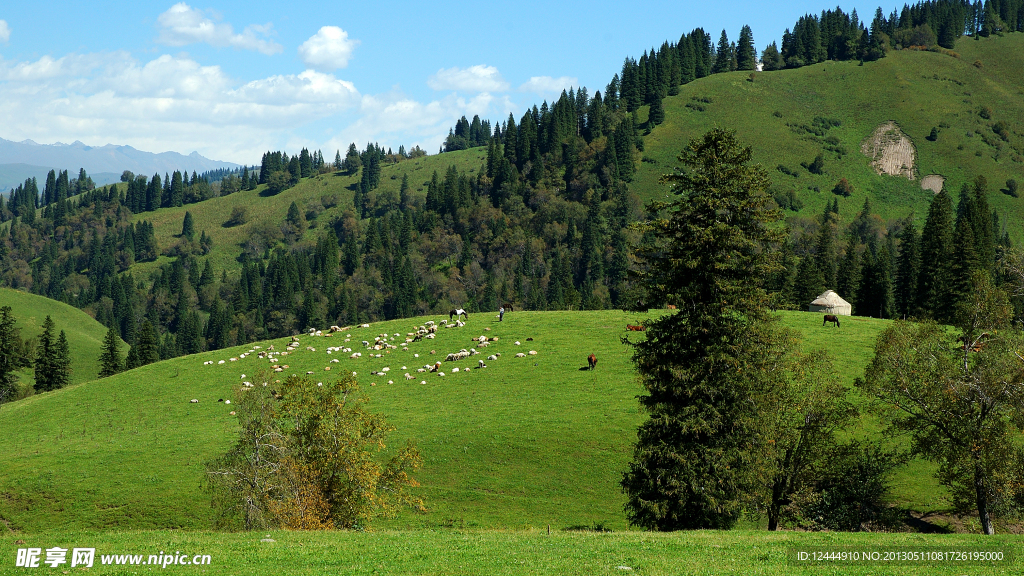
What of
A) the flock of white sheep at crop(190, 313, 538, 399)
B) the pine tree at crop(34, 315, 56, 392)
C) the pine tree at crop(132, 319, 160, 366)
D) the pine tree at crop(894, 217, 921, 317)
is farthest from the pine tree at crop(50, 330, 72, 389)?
the pine tree at crop(894, 217, 921, 317)

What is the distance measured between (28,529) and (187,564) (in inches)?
1087

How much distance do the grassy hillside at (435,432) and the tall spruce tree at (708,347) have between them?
8.12m

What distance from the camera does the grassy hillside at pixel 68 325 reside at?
477ft

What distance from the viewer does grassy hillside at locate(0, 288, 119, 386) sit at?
14525cm

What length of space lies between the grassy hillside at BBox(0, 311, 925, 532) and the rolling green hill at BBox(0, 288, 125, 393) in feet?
300

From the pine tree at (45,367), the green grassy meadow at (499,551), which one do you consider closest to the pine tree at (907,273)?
the green grassy meadow at (499,551)

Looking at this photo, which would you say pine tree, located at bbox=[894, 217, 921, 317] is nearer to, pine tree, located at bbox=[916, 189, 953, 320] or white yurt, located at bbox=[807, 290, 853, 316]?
pine tree, located at bbox=[916, 189, 953, 320]

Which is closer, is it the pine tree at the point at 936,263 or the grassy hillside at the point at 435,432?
the grassy hillside at the point at 435,432

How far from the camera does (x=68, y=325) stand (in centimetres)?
17500

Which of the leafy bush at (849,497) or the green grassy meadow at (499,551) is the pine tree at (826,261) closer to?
the leafy bush at (849,497)

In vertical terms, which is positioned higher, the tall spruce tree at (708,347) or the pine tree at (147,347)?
the tall spruce tree at (708,347)

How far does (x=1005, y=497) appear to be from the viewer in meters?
33.0

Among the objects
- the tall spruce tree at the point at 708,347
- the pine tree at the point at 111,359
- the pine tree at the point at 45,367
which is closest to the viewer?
the tall spruce tree at the point at 708,347

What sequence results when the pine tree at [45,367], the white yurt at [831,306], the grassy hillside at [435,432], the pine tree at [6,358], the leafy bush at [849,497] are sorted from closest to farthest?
the leafy bush at [849,497]
the grassy hillside at [435,432]
the white yurt at [831,306]
the pine tree at [6,358]
the pine tree at [45,367]
